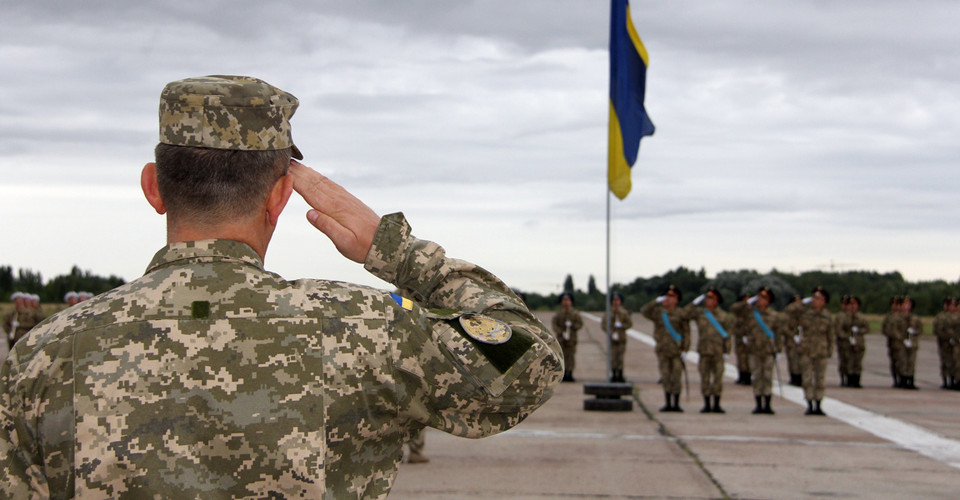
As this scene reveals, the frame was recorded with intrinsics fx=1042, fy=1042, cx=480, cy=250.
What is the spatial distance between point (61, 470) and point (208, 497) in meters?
0.25

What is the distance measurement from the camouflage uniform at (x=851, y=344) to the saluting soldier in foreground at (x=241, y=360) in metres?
17.6

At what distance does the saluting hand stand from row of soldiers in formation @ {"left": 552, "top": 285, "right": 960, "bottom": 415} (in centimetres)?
1195

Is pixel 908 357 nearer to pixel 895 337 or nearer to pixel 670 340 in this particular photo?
pixel 895 337

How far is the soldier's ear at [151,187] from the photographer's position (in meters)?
1.87

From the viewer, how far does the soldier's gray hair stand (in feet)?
5.85

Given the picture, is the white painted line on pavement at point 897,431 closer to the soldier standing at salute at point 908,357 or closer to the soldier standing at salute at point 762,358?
the soldier standing at salute at point 762,358

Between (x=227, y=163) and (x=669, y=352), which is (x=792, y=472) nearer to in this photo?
(x=669, y=352)

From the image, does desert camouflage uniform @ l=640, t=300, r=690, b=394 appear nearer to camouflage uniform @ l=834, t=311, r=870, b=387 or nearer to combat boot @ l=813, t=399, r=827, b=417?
combat boot @ l=813, t=399, r=827, b=417

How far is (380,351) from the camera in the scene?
5.88ft

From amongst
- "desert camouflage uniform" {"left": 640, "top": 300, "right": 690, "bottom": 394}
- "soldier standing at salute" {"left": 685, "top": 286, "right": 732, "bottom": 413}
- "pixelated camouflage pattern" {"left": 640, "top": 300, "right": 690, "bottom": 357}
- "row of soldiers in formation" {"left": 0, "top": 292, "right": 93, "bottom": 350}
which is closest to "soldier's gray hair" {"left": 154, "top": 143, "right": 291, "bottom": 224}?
"desert camouflage uniform" {"left": 640, "top": 300, "right": 690, "bottom": 394}

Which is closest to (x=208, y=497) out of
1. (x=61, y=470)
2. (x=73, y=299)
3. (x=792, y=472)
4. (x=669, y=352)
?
(x=61, y=470)

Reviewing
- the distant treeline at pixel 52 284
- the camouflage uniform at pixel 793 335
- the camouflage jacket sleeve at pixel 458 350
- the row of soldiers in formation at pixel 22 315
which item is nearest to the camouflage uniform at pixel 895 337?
the camouflage uniform at pixel 793 335

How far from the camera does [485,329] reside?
1.81m

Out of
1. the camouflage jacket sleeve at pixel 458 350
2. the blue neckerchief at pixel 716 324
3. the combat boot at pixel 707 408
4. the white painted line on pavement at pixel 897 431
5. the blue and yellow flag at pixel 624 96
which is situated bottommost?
the white painted line on pavement at pixel 897 431
